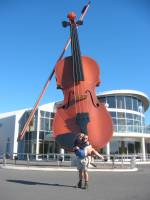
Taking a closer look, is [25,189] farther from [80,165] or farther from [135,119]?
[135,119]

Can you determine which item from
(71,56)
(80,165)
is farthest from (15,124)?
(80,165)

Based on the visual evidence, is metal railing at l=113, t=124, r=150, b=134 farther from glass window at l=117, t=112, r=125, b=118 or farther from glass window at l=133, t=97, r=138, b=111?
glass window at l=133, t=97, r=138, b=111

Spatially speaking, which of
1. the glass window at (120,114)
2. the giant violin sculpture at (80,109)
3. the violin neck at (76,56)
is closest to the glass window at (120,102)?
the glass window at (120,114)

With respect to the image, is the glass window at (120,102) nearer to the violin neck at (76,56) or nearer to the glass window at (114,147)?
the glass window at (114,147)

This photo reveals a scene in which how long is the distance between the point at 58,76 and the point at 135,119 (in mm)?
22032

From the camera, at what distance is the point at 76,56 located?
528 inches

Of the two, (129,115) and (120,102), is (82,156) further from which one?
(129,115)

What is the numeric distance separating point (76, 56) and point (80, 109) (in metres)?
2.91

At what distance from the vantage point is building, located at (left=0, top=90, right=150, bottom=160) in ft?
98.8

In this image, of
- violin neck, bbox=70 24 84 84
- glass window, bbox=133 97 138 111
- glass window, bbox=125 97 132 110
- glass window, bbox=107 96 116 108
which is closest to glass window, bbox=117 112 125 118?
glass window, bbox=107 96 116 108

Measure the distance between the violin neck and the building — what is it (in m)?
15.8

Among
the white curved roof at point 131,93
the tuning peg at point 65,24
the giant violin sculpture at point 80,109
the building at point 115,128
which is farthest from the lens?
the white curved roof at point 131,93

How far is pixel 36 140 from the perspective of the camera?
34156 millimetres

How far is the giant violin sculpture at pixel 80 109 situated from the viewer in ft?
37.6
